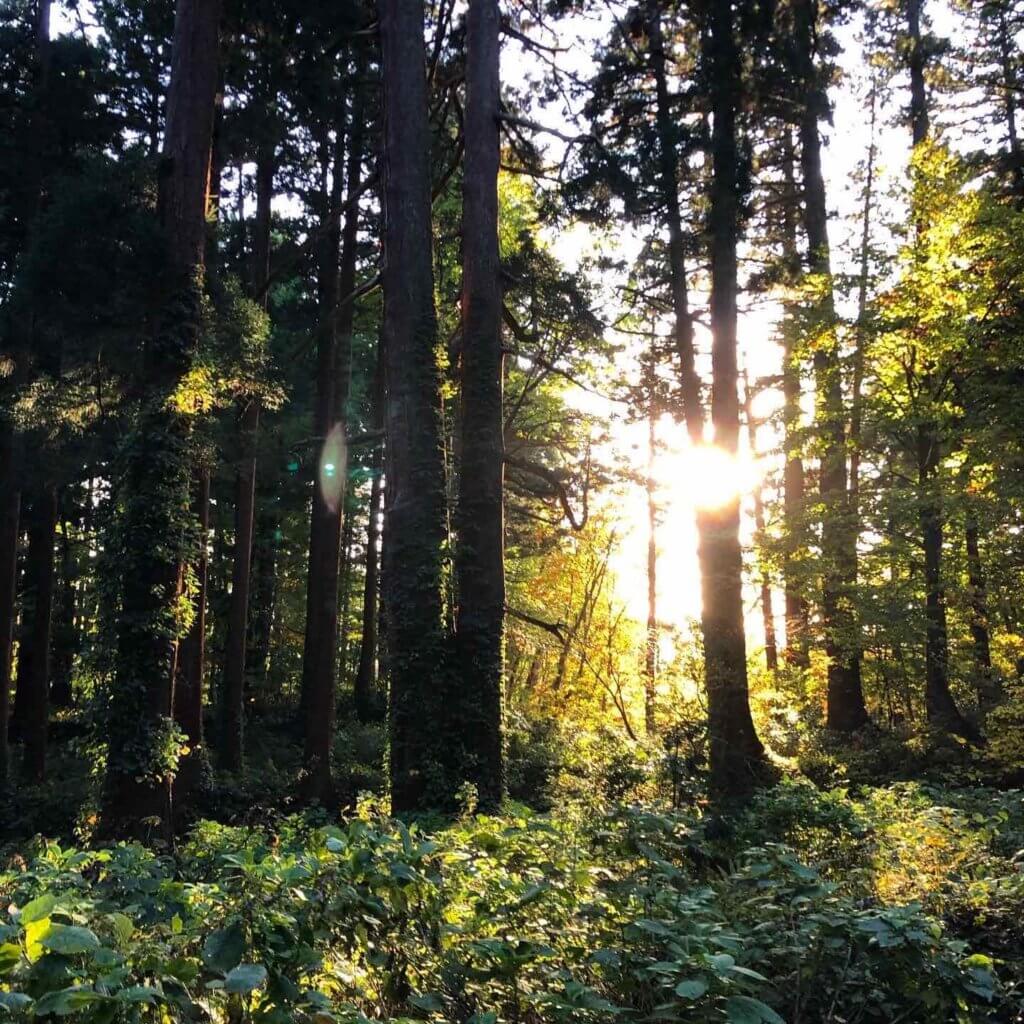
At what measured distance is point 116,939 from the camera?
218cm

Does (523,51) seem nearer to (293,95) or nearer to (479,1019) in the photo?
(293,95)

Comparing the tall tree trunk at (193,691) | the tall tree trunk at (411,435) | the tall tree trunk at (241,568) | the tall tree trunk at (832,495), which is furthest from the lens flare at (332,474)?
the tall tree trunk at (832,495)

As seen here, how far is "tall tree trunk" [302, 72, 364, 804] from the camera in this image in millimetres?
14219

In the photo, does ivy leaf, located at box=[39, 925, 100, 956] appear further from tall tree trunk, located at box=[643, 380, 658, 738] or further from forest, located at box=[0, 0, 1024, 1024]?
tall tree trunk, located at box=[643, 380, 658, 738]

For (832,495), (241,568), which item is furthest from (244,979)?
(241,568)

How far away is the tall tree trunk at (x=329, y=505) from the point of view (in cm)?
1422

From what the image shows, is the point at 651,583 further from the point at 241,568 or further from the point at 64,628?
the point at 64,628

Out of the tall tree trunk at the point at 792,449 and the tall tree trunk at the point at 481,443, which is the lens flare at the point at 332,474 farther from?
the tall tree trunk at the point at 792,449

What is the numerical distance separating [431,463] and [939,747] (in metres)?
8.98

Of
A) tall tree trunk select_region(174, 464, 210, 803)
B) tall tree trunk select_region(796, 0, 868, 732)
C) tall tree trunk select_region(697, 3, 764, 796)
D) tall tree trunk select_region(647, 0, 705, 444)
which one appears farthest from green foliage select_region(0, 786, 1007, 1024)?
tall tree trunk select_region(796, 0, 868, 732)

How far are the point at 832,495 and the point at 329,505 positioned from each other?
976 cm

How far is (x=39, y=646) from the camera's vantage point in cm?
1652

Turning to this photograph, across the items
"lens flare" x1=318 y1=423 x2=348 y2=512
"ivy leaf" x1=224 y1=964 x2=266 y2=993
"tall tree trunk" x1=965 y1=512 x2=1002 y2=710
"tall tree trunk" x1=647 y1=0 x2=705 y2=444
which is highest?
"tall tree trunk" x1=647 y1=0 x2=705 y2=444

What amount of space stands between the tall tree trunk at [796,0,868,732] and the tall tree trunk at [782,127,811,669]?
50 cm
